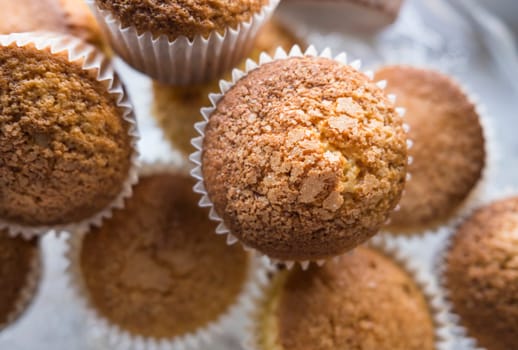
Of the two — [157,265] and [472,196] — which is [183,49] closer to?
[157,265]

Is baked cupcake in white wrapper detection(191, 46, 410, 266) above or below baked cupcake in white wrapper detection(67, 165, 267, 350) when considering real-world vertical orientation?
above

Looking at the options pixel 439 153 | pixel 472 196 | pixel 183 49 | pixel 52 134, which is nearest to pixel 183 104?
pixel 183 49

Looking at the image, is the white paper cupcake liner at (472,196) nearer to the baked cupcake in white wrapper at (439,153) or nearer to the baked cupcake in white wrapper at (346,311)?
the baked cupcake in white wrapper at (439,153)

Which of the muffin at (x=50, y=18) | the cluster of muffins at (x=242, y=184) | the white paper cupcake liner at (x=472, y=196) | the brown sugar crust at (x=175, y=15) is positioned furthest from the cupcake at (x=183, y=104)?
the white paper cupcake liner at (x=472, y=196)

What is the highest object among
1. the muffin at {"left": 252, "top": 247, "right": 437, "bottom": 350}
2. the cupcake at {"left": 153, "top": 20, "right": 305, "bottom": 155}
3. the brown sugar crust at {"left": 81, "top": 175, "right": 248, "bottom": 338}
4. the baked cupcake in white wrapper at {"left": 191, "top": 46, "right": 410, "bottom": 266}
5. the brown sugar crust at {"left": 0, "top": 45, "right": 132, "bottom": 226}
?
the baked cupcake in white wrapper at {"left": 191, "top": 46, "right": 410, "bottom": 266}

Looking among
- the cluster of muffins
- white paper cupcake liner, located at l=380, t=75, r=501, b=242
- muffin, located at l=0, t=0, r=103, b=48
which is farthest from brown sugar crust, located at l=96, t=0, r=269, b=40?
white paper cupcake liner, located at l=380, t=75, r=501, b=242

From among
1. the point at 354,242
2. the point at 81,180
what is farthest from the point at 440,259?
the point at 81,180

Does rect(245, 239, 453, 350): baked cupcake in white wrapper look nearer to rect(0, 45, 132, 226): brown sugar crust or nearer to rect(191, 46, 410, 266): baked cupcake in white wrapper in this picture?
rect(191, 46, 410, 266): baked cupcake in white wrapper
